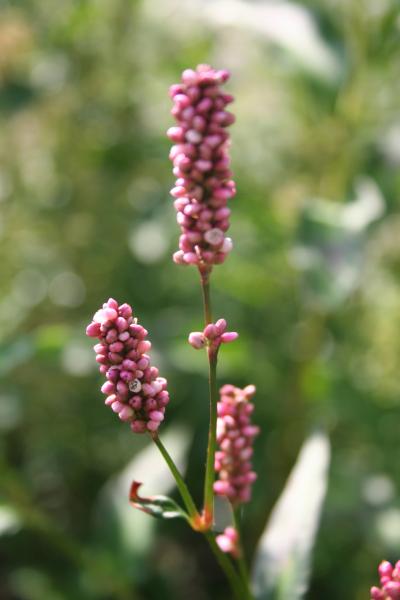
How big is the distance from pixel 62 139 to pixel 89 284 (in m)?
0.40

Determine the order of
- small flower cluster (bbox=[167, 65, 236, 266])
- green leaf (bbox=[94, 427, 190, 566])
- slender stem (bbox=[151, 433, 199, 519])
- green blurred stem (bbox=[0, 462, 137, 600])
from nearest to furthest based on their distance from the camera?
small flower cluster (bbox=[167, 65, 236, 266])
slender stem (bbox=[151, 433, 199, 519])
green blurred stem (bbox=[0, 462, 137, 600])
green leaf (bbox=[94, 427, 190, 566])

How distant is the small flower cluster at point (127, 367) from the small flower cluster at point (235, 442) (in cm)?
15

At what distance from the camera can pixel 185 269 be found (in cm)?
221

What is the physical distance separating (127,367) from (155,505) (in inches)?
7.9

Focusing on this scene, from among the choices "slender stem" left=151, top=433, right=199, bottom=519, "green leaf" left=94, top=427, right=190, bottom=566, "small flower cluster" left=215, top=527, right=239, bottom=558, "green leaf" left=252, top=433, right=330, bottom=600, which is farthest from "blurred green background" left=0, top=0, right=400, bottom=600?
"slender stem" left=151, top=433, right=199, bottom=519

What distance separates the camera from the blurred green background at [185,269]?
1610 mm

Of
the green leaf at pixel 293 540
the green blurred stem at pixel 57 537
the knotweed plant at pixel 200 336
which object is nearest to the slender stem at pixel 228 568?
the knotweed plant at pixel 200 336

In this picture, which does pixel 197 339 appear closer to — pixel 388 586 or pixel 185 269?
pixel 388 586

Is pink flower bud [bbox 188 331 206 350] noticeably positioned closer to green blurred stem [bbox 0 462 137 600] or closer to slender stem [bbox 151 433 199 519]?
slender stem [bbox 151 433 199 519]

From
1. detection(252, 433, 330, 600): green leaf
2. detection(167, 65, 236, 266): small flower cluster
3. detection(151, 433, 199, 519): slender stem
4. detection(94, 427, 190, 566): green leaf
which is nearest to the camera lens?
detection(167, 65, 236, 266): small flower cluster

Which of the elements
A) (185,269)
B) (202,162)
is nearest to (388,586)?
(202,162)

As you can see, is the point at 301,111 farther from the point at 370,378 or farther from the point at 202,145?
the point at 202,145

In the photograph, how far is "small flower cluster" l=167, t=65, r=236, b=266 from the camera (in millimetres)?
665

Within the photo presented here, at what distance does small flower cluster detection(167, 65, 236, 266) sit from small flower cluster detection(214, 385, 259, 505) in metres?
0.21
